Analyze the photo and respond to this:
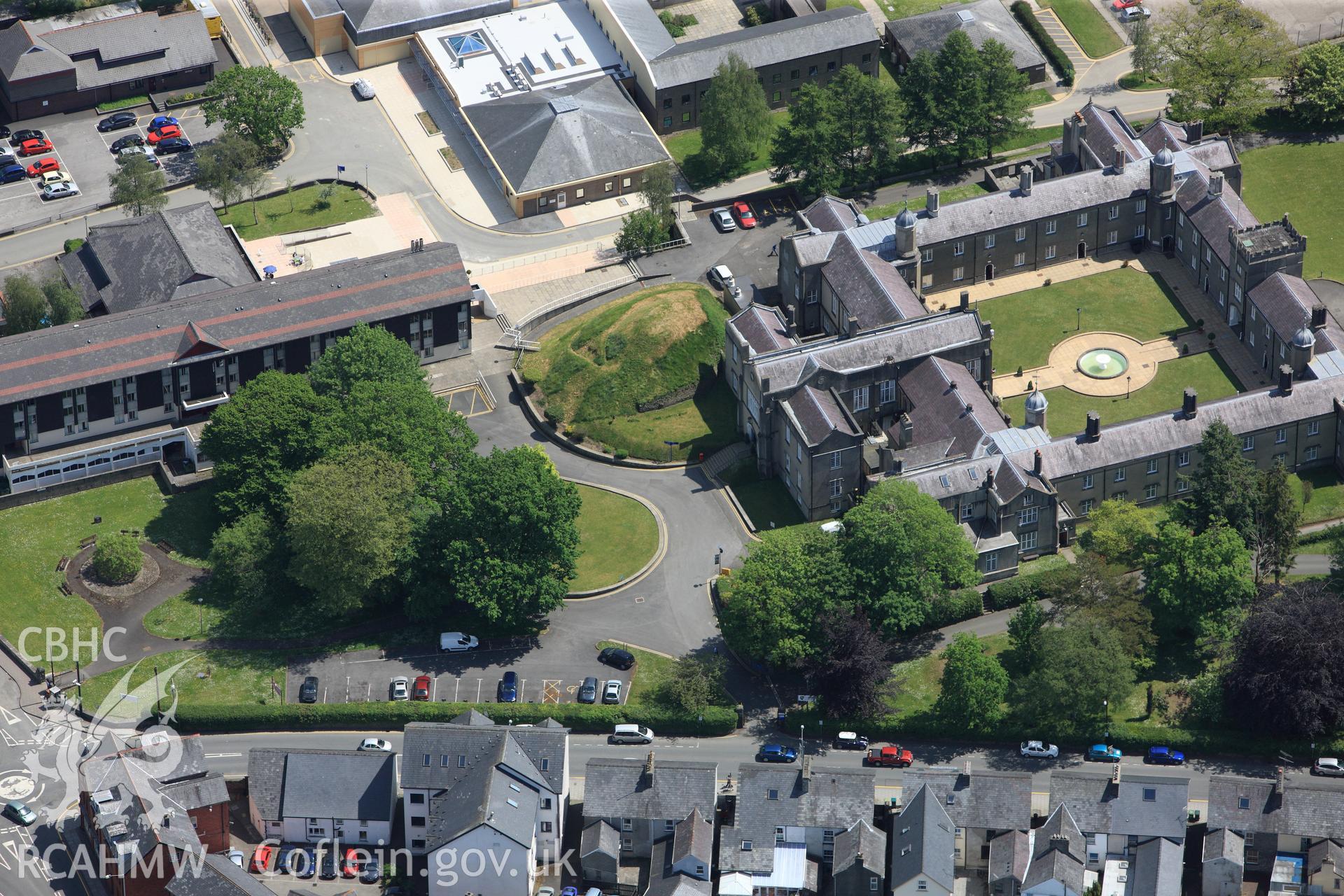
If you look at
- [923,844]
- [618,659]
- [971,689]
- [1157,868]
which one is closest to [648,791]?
[618,659]

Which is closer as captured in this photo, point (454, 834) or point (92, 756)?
point (454, 834)

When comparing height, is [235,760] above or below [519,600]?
below

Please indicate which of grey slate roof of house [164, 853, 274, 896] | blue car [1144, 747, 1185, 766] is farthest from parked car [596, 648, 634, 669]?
blue car [1144, 747, 1185, 766]

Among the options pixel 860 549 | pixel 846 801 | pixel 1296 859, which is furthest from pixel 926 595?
pixel 1296 859

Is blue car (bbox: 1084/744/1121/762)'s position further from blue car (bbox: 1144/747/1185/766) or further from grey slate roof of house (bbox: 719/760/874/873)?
grey slate roof of house (bbox: 719/760/874/873)

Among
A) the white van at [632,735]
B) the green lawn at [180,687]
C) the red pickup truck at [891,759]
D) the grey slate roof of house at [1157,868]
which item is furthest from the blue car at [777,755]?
the green lawn at [180,687]

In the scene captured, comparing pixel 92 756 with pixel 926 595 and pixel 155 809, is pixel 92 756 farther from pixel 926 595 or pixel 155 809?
pixel 926 595

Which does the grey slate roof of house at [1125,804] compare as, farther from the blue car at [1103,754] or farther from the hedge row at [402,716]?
the hedge row at [402,716]
